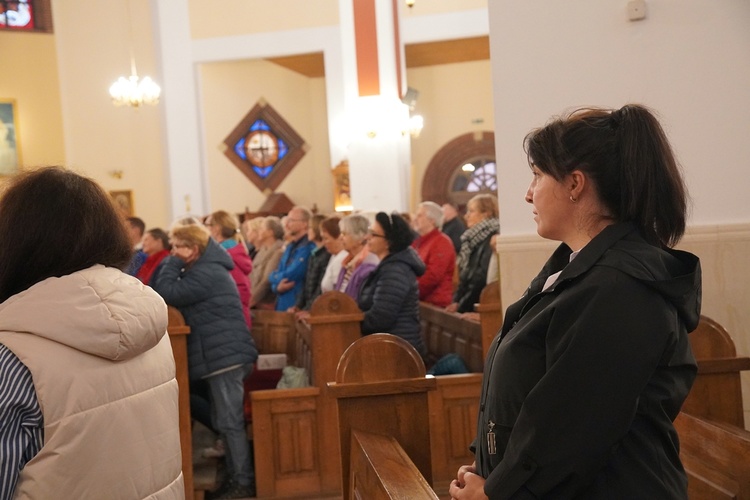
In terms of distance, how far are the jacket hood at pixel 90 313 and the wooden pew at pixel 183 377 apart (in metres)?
3.08

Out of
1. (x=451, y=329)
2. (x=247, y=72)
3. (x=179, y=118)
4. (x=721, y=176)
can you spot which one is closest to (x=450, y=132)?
(x=247, y=72)

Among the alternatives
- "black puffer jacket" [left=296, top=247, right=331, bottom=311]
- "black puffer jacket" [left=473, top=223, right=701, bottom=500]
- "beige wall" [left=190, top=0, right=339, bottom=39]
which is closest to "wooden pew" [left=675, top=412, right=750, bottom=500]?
"black puffer jacket" [left=473, top=223, right=701, bottom=500]

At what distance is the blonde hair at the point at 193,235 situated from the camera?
17.1 feet

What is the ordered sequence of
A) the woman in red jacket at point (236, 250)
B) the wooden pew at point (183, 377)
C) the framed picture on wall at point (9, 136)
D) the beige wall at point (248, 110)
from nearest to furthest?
the wooden pew at point (183, 377), the woman in red jacket at point (236, 250), the framed picture on wall at point (9, 136), the beige wall at point (248, 110)

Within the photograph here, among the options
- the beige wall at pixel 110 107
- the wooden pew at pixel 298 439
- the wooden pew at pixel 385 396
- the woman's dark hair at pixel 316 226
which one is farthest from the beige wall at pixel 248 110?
the wooden pew at pixel 385 396

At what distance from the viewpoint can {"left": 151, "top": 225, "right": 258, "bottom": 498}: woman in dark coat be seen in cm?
516

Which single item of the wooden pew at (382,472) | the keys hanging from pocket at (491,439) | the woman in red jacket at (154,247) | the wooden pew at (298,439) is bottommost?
the wooden pew at (298,439)

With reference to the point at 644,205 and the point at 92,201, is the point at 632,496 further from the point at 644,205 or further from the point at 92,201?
the point at 92,201

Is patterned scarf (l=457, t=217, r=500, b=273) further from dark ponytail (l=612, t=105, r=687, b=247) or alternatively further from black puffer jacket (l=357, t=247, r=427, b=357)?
dark ponytail (l=612, t=105, r=687, b=247)

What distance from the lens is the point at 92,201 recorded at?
75.7 inches

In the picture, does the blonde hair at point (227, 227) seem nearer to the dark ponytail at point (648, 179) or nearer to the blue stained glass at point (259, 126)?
the dark ponytail at point (648, 179)

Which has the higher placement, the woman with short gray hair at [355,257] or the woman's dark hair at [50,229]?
the woman's dark hair at [50,229]

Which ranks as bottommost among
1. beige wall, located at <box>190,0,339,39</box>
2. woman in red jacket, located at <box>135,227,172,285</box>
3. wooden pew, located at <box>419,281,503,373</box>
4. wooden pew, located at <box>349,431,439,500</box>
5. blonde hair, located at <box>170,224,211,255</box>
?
wooden pew, located at <box>419,281,503,373</box>

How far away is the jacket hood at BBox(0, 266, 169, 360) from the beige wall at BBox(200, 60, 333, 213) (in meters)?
15.8
